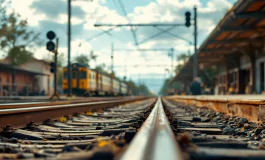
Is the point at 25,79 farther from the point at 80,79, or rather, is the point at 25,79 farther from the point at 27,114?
the point at 27,114

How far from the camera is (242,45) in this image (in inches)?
870

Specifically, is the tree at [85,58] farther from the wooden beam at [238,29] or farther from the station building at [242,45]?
the wooden beam at [238,29]

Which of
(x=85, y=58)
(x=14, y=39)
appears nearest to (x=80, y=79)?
(x=14, y=39)

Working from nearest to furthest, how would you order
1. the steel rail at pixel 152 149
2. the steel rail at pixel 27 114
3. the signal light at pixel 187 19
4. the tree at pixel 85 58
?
the steel rail at pixel 152 149 < the steel rail at pixel 27 114 < the signal light at pixel 187 19 < the tree at pixel 85 58

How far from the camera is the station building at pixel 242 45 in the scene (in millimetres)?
13133

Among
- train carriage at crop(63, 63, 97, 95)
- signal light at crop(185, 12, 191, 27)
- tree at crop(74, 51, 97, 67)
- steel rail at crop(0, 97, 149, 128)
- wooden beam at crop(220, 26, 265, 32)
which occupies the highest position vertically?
tree at crop(74, 51, 97, 67)

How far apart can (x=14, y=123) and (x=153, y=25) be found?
14.9 metres

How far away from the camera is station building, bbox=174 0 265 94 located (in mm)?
13133

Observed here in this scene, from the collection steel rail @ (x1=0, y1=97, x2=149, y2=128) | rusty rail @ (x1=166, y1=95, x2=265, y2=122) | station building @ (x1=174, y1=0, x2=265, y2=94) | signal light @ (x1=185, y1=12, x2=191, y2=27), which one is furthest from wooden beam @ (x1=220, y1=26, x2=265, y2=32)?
steel rail @ (x1=0, y1=97, x2=149, y2=128)

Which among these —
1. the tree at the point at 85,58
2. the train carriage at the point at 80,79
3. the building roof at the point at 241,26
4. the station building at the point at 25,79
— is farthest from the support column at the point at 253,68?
the tree at the point at 85,58

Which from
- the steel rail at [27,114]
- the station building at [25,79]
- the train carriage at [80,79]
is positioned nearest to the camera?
the steel rail at [27,114]

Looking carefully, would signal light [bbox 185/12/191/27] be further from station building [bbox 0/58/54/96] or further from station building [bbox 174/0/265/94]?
station building [bbox 0/58/54/96]

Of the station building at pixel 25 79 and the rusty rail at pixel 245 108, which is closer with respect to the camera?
the rusty rail at pixel 245 108


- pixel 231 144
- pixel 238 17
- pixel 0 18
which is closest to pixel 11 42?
pixel 0 18
